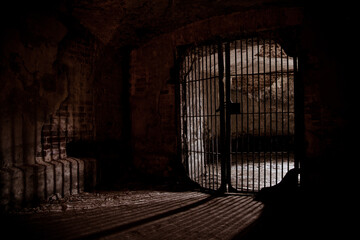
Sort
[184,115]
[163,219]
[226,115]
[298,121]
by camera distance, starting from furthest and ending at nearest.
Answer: [184,115]
[226,115]
[298,121]
[163,219]

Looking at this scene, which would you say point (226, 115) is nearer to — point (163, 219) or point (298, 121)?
point (298, 121)

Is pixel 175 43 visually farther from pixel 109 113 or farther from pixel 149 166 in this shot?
pixel 149 166

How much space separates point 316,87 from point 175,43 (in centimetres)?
255

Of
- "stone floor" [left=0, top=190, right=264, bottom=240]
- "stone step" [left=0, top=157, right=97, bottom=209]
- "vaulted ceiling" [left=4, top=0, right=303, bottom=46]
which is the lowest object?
"stone floor" [left=0, top=190, right=264, bottom=240]

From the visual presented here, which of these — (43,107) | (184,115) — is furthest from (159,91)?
(43,107)

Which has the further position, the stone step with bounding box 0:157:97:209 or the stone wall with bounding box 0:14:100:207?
the stone wall with bounding box 0:14:100:207

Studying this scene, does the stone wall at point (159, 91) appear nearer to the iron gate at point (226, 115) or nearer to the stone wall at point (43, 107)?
the iron gate at point (226, 115)

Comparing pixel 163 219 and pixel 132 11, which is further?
→ pixel 132 11

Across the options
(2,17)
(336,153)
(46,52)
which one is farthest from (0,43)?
(336,153)

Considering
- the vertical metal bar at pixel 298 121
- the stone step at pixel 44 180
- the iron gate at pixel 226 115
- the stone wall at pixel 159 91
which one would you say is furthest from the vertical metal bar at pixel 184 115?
the vertical metal bar at pixel 298 121

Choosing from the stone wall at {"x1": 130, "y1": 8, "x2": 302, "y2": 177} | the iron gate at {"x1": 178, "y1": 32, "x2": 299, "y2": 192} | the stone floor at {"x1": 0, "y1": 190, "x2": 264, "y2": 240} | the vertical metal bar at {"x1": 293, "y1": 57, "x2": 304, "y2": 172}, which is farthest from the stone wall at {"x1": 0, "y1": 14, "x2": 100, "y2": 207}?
the vertical metal bar at {"x1": 293, "y1": 57, "x2": 304, "y2": 172}

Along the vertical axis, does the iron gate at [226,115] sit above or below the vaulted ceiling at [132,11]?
below

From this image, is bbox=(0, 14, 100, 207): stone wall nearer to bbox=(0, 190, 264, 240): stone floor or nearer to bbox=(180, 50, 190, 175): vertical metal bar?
bbox=(0, 190, 264, 240): stone floor

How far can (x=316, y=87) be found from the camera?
134 inches
